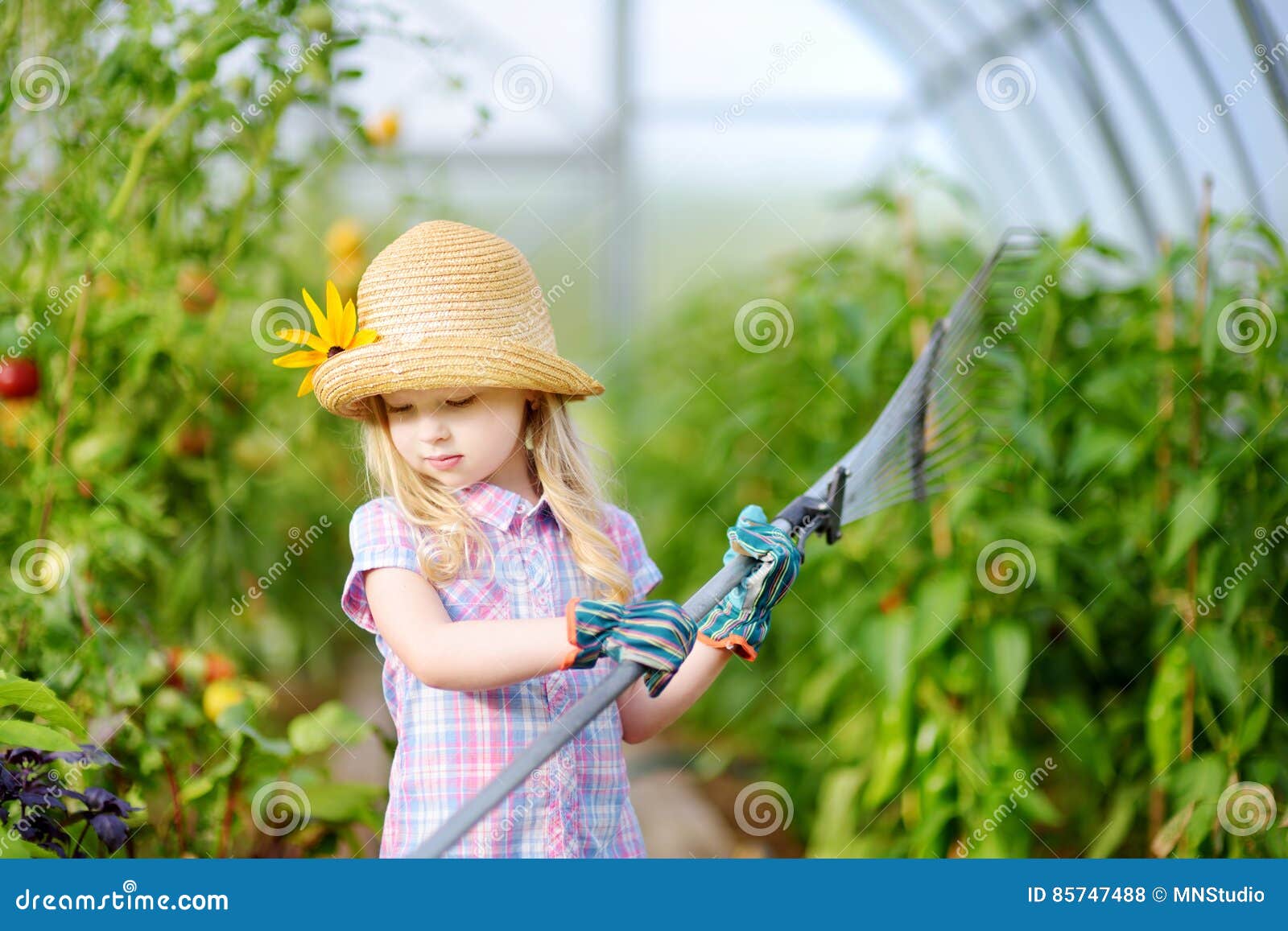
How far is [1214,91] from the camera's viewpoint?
3113 mm

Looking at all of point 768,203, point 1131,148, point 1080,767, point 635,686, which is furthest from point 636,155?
point 635,686

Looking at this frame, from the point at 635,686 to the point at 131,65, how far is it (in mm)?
1337

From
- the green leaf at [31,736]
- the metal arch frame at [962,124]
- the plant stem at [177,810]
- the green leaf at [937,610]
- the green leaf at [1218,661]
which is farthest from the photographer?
the metal arch frame at [962,124]

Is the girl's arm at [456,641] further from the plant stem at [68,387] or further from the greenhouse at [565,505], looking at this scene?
the plant stem at [68,387]

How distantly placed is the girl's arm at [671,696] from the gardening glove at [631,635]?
0.17m

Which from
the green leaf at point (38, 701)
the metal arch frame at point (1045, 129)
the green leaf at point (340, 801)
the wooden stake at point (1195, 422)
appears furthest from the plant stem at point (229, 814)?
the metal arch frame at point (1045, 129)

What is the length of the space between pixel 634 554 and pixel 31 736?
704 millimetres

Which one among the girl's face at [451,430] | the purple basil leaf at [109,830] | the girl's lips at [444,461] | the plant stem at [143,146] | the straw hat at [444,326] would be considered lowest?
the purple basil leaf at [109,830]

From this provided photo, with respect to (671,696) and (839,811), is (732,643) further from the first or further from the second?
(839,811)

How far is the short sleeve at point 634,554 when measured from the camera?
146 centimetres

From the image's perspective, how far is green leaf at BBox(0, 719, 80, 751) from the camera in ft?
4.22

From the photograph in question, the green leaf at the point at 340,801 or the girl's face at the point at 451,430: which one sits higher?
the girl's face at the point at 451,430

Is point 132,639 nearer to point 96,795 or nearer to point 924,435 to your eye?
point 96,795

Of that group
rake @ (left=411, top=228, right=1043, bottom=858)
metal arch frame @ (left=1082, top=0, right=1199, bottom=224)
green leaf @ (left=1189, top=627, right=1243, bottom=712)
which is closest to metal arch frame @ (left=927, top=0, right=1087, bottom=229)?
metal arch frame @ (left=1082, top=0, right=1199, bottom=224)
